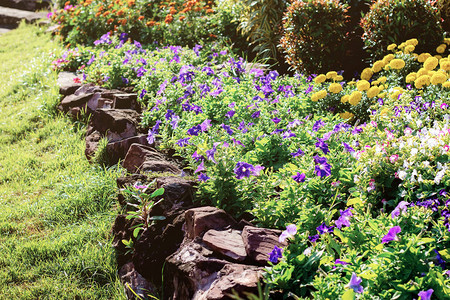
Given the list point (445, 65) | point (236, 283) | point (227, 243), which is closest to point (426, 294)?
→ point (236, 283)

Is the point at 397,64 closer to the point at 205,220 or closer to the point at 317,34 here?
the point at 317,34

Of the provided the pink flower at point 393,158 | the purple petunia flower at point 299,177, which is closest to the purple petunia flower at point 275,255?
the purple petunia flower at point 299,177

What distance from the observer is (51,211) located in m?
3.97

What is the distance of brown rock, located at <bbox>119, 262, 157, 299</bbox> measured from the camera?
2.94m

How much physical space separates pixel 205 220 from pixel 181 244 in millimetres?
285

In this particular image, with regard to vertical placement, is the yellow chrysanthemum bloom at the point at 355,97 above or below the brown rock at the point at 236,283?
above

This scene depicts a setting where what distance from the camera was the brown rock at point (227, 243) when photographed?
8.14ft

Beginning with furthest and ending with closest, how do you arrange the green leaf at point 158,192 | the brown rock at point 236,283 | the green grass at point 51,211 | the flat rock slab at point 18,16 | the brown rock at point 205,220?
the flat rock slab at point 18,16, the green grass at point 51,211, the green leaf at point 158,192, the brown rock at point 205,220, the brown rock at point 236,283

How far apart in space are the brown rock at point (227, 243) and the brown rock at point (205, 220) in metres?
0.07

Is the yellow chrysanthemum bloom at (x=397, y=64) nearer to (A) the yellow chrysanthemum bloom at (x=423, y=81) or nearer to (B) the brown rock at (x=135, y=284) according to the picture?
(A) the yellow chrysanthemum bloom at (x=423, y=81)

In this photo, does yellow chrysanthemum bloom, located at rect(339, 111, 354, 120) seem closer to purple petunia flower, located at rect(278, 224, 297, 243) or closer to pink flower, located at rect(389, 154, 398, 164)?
pink flower, located at rect(389, 154, 398, 164)

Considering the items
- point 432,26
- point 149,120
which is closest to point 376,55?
point 432,26

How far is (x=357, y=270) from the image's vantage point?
1972 millimetres

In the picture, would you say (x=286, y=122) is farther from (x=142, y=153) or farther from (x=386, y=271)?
(x=386, y=271)
